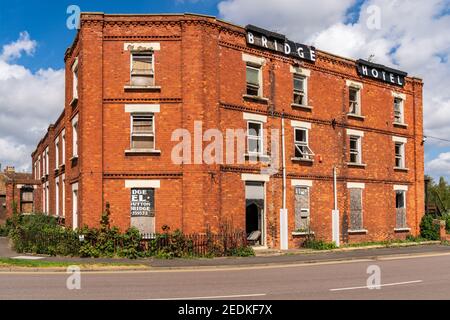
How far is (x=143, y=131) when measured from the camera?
22.7m

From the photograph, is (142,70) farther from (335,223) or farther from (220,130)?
(335,223)

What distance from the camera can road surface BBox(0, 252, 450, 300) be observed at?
11312 millimetres

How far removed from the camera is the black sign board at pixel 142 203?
872 inches

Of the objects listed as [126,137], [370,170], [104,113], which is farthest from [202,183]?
[370,170]

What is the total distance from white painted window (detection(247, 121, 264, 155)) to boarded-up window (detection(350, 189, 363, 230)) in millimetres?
7091

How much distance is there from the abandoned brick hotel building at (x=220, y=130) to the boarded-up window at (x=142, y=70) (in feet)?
0.15

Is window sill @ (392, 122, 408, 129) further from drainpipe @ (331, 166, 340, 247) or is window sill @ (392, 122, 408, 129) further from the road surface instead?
the road surface

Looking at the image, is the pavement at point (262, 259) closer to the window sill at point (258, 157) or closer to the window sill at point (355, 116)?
the window sill at point (258, 157)

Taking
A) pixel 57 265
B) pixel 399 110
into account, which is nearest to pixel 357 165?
pixel 399 110

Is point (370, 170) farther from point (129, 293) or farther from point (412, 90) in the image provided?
point (129, 293)

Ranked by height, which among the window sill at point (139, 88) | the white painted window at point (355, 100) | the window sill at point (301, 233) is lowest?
the window sill at point (301, 233)

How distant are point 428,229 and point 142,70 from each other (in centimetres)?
2074

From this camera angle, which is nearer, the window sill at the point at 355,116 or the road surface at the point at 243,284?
the road surface at the point at 243,284

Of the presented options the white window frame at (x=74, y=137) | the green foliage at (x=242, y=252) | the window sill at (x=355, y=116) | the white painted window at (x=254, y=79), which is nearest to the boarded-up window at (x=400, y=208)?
the window sill at (x=355, y=116)
